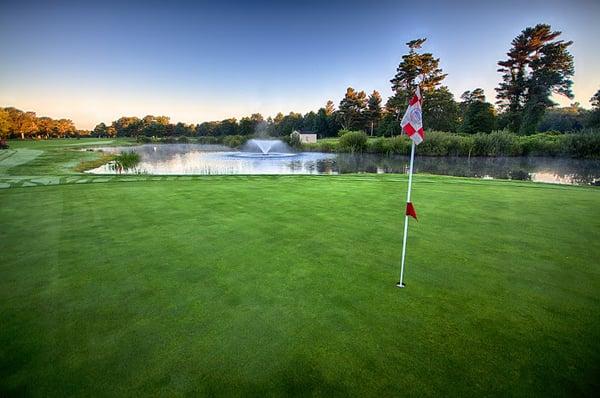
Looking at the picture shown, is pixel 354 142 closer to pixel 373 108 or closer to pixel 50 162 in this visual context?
pixel 50 162

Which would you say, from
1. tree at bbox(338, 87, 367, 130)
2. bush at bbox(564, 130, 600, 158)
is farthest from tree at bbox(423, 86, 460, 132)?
bush at bbox(564, 130, 600, 158)

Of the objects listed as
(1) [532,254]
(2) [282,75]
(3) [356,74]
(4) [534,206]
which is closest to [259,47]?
(2) [282,75]

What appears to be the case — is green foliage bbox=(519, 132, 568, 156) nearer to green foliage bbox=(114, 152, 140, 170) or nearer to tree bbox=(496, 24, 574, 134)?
tree bbox=(496, 24, 574, 134)

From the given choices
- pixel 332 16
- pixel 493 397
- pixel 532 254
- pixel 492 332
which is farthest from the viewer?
pixel 332 16

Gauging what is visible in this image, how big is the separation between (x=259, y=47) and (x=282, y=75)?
8.89 meters

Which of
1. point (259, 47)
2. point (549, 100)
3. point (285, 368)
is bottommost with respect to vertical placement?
point (285, 368)

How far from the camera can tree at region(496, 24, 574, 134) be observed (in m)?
39.2

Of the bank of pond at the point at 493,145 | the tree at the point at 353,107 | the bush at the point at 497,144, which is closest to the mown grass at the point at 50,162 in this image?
the bank of pond at the point at 493,145

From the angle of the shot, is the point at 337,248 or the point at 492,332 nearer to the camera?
the point at 492,332

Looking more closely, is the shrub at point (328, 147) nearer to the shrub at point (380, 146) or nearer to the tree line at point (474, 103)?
the shrub at point (380, 146)

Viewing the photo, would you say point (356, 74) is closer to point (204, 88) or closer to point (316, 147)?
point (316, 147)

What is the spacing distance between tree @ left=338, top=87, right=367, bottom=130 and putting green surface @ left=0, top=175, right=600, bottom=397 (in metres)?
62.2

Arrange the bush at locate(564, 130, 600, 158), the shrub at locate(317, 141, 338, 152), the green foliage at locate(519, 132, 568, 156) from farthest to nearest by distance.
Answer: the shrub at locate(317, 141, 338, 152) → the green foliage at locate(519, 132, 568, 156) → the bush at locate(564, 130, 600, 158)

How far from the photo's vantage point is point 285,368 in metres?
2.01
